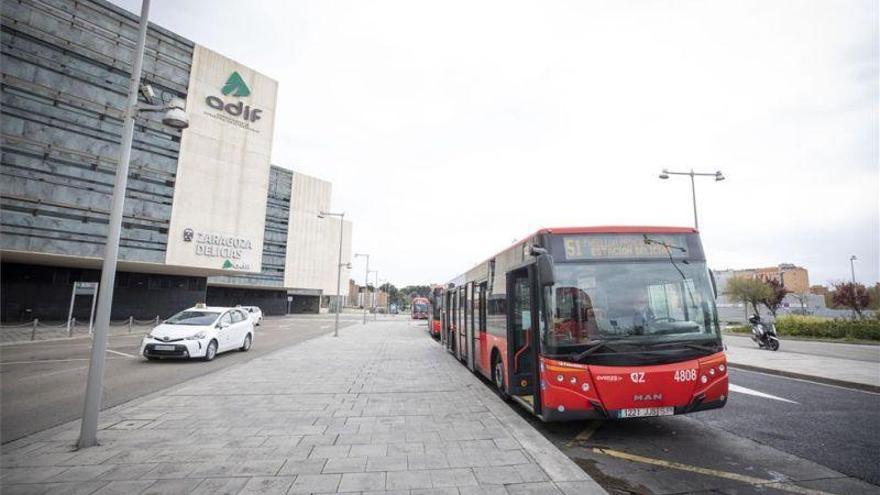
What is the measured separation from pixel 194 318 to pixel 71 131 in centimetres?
2563

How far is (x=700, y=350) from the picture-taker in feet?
17.2

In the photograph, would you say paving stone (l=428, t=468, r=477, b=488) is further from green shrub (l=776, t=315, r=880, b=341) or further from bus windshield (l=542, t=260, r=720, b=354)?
green shrub (l=776, t=315, r=880, b=341)

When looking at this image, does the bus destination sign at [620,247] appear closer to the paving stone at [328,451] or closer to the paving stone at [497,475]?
the paving stone at [497,475]

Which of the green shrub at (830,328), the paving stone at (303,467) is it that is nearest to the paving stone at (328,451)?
the paving stone at (303,467)

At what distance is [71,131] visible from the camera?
2870 centimetres

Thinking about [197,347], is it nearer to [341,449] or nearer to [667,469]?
[341,449]

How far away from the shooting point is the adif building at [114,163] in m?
26.9

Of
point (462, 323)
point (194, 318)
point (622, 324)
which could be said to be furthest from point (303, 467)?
point (194, 318)

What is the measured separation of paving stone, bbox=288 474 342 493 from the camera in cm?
375

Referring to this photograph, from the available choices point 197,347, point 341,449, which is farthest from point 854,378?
point 197,347

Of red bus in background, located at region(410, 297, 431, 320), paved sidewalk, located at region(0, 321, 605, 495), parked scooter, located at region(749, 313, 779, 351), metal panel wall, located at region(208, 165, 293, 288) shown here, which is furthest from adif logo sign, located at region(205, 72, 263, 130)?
parked scooter, located at region(749, 313, 779, 351)

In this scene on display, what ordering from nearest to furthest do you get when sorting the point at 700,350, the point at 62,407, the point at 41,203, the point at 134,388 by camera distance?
the point at 700,350 → the point at 62,407 → the point at 134,388 → the point at 41,203

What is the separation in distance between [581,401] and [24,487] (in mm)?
5715

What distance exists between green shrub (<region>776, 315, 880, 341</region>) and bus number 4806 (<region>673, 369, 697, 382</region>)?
69.6ft
